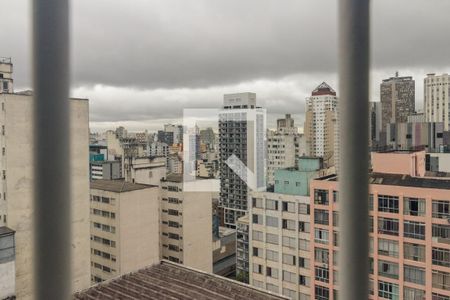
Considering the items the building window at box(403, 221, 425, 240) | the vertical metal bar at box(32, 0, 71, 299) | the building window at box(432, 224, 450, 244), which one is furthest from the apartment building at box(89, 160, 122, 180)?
the vertical metal bar at box(32, 0, 71, 299)

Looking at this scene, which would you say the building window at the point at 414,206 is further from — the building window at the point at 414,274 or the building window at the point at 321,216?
the building window at the point at 321,216

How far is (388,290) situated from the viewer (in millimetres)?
10969

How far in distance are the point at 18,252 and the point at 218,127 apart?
1975 cm

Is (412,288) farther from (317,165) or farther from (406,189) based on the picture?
(317,165)

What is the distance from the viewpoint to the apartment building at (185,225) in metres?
20.1

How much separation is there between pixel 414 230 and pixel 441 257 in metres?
0.89

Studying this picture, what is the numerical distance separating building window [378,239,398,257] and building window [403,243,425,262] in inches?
9.2

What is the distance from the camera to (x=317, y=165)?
14758 millimetres

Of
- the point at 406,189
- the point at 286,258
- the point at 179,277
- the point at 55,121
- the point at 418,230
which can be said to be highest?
the point at 55,121

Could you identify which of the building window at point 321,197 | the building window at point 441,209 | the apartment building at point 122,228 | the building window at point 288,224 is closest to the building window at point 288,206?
the building window at point 288,224

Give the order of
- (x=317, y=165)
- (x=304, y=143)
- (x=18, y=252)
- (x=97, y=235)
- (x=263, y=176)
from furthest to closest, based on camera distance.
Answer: (x=304, y=143) < (x=263, y=176) < (x=97, y=235) < (x=317, y=165) < (x=18, y=252)

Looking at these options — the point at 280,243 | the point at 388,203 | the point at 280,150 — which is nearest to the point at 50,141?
the point at 388,203

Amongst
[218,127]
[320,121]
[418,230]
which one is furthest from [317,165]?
[320,121]

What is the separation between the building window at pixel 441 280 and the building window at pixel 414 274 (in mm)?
293
